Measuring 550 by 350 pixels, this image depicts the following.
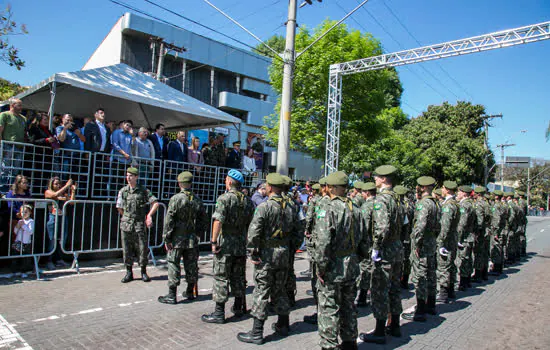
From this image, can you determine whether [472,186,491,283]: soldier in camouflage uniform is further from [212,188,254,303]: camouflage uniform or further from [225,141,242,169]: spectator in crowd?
[225,141,242,169]: spectator in crowd

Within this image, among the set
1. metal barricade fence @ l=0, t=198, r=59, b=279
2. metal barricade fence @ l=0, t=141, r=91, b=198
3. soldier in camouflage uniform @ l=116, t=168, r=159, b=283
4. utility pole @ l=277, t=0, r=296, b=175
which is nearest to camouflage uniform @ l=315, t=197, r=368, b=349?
soldier in camouflage uniform @ l=116, t=168, r=159, b=283

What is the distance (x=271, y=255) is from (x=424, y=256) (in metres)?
2.70

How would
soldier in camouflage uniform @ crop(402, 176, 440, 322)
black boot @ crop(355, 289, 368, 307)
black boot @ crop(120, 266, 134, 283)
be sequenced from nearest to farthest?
soldier in camouflage uniform @ crop(402, 176, 440, 322)
black boot @ crop(355, 289, 368, 307)
black boot @ crop(120, 266, 134, 283)

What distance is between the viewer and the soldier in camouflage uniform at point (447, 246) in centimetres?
633

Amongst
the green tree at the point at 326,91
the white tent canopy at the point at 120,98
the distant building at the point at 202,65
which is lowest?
the white tent canopy at the point at 120,98

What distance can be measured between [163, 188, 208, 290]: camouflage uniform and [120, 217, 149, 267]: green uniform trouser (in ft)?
4.04

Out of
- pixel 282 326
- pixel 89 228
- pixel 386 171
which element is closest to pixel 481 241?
pixel 386 171

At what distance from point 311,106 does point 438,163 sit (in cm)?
1598

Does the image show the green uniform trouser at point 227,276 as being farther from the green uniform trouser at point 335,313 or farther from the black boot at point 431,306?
the black boot at point 431,306

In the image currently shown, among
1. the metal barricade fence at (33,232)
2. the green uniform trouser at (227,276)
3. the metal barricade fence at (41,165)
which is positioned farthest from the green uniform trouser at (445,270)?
the metal barricade fence at (41,165)

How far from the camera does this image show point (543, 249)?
15508mm

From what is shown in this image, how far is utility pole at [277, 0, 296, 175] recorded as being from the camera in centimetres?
1087

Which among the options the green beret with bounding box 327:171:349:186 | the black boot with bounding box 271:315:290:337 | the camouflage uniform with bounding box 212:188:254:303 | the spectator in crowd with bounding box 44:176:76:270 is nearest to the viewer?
the green beret with bounding box 327:171:349:186

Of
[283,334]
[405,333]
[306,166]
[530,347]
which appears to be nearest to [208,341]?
[283,334]
